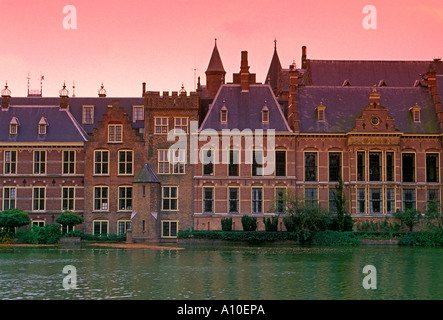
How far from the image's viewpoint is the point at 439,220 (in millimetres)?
60250

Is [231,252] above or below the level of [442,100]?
below

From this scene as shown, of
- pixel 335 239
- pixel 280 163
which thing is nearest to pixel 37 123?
pixel 280 163

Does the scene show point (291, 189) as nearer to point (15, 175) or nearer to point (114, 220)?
point (114, 220)

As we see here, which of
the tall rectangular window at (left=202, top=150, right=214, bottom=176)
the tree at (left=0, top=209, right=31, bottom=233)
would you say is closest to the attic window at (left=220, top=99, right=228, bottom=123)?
the tall rectangular window at (left=202, top=150, right=214, bottom=176)

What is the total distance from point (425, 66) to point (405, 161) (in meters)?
17.1

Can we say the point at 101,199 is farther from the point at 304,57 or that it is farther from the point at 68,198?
the point at 304,57

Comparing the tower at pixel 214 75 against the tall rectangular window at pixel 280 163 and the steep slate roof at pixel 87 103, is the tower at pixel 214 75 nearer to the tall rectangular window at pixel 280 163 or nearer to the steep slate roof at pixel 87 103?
the steep slate roof at pixel 87 103

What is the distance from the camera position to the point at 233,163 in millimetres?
62781

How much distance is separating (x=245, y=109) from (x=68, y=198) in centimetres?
1818

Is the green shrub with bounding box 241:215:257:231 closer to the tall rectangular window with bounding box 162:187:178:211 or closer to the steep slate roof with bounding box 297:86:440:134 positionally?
the tall rectangular window with bounding box 162:187:178:211

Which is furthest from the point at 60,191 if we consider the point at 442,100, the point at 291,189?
the point at 442,100
